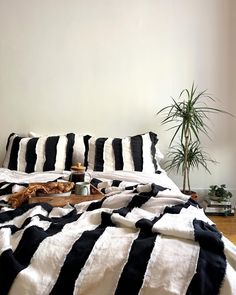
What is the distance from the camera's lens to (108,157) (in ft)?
9.21

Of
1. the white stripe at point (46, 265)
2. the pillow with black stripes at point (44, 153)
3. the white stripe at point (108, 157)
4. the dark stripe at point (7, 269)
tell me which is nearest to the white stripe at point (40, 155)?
the pillow with black stripes at point (44, 153)

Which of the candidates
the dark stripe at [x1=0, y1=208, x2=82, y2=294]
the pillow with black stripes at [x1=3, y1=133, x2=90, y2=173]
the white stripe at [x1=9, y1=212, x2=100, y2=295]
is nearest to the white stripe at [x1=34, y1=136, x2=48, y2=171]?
the pillow with black stripes at [x1=3, y1=133, x2=90, y2=173]

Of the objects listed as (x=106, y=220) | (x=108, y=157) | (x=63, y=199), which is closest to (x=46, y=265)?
(x=106, y=220)

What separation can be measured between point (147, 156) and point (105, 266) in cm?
179

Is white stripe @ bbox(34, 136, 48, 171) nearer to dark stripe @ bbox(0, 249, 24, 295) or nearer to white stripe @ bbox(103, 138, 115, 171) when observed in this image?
white stripe @ bbox(103, 138, 115, 171)

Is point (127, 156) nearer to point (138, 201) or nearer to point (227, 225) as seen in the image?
point (227, 225)

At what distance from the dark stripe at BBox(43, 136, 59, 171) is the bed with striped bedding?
1.34 m

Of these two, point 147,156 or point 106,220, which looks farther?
point 147,156

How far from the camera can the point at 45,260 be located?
1104 mm

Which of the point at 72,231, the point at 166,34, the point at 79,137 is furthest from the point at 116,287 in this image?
the point at 166,34

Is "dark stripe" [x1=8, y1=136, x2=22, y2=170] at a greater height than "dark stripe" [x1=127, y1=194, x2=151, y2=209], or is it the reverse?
"dark stripe" [x1=8, y1=136, x2=22, y2=170]

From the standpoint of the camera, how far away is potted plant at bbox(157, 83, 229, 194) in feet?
10.5

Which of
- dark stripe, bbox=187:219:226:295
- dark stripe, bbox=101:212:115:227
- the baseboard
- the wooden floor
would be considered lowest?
the wooden floor

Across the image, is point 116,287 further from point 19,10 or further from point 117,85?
point 19,10
